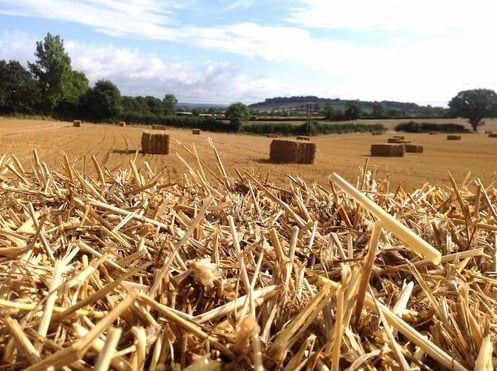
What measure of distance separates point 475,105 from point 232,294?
10520 cm

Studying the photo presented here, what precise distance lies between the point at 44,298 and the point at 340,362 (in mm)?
939

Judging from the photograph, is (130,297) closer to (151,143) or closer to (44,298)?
(44,298)

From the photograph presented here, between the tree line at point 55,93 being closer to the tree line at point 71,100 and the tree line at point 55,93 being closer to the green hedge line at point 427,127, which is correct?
the tree line at point 71,100

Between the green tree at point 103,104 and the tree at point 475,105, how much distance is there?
2650 inches

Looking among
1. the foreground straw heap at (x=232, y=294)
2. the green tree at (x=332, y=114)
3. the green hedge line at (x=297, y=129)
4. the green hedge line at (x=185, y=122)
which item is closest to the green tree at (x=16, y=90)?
the green hedge line at (x=185, y=122)

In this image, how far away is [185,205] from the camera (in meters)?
2.70

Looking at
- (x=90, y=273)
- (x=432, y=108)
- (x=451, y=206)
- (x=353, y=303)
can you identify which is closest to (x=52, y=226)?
(x=90, y=273)

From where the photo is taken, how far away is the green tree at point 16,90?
3314 inches

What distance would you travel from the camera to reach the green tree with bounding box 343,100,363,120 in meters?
103

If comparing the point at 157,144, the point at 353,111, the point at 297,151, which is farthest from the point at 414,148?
the point at 353,111

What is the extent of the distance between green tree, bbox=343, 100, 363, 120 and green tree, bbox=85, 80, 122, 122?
46218mm

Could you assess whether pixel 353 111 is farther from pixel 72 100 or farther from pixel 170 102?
pixel 72 100

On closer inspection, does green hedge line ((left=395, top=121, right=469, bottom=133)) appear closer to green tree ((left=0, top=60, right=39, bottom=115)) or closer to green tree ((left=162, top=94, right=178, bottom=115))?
green tree ((left=162, top=94, right=178, bottom=115))

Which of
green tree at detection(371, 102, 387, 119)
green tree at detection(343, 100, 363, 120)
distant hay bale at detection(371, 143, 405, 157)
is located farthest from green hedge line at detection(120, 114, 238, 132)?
distant hay bale at detection(371, 143, 405, 157)
